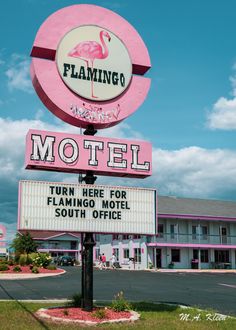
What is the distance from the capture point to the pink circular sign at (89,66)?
1215 cm

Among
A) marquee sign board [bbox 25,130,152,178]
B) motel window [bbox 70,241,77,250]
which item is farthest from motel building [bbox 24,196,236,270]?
motel window [bbox 70,241,77,250]

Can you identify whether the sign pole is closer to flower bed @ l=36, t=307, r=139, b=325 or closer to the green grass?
flower bed @ l=36, t=307, r=139, b=325

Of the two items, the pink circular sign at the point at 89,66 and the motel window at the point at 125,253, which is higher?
the pink circular sign at the point at 89,66

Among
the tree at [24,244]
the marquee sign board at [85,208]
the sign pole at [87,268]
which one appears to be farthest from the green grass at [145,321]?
the tree at [24,244]

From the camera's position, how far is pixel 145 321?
1095 cm

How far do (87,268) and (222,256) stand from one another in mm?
37669

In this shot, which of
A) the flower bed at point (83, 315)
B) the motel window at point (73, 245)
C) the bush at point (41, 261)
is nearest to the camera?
the flower bed at point (83, 315)

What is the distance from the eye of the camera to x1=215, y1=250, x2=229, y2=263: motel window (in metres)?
47.0

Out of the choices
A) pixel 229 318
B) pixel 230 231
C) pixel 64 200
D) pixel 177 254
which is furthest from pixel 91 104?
pixel 230 231

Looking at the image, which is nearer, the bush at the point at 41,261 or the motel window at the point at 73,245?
the bush at the point at 41,261

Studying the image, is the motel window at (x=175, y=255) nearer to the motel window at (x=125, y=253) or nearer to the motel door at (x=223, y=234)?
the motel door at (x=223, y=234)

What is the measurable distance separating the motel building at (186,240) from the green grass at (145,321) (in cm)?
2977

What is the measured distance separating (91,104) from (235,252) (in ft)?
128

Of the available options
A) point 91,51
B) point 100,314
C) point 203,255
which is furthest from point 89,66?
point 203,255
